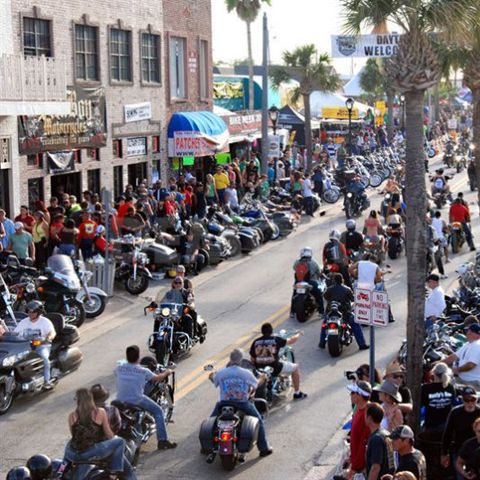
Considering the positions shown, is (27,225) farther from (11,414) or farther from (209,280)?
(11,414)

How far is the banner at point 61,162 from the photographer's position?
104ft

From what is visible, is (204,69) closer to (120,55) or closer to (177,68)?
(177,68)

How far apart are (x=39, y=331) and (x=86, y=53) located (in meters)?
19.3

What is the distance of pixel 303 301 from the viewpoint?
21469 mm

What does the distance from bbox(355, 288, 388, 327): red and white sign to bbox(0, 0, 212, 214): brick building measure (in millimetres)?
14082

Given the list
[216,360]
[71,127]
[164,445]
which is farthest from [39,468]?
[71,127]

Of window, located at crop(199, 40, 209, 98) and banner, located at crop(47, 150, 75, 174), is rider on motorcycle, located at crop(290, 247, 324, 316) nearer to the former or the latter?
banner, located at crop(47, 150, 75, 174)

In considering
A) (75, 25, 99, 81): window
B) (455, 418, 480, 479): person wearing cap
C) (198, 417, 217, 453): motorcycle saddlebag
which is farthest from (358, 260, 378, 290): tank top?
(75, 25, 99, 81): window

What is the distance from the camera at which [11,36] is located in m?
29.7

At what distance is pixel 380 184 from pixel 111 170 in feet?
47.4

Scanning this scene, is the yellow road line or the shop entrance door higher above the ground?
the shop entrance door

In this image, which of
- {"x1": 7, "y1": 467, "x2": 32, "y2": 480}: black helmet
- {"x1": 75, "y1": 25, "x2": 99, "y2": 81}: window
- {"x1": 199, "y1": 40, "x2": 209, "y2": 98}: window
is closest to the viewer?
{"x1": 7, "y1": 467, "x2": 32, "y2": 480}: black helmet

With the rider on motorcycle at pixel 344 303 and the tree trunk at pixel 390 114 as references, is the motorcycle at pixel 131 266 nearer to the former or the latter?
the rider on motorcycle at pixel 344 303

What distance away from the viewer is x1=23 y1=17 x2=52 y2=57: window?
30812 millimetres
